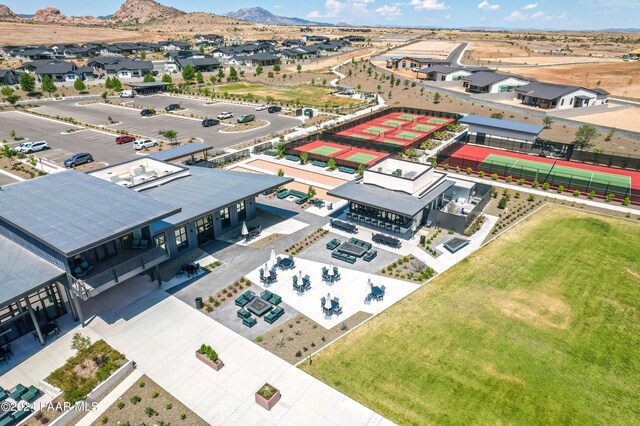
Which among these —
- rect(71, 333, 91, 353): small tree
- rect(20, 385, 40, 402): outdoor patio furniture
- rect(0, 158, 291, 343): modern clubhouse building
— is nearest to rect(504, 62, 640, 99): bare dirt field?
rect(0, 158, 291, 343): modern clubhouse building

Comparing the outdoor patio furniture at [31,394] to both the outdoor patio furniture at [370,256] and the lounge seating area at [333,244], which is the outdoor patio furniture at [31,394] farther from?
the outdoor patio furniture at [370,256]

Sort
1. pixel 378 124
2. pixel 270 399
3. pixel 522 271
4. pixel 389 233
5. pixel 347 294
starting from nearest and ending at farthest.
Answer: pixel 270 399 → pixel 347 294 → pixel 522 271 → pixel 389 233 → pixel 378 124

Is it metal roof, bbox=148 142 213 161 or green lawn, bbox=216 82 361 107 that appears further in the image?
green lawn, bbox=216 82 361 107

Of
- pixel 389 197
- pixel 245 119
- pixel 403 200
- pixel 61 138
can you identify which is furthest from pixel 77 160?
pixel 403 200

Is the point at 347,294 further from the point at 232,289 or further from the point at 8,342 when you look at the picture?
the point at 8,342

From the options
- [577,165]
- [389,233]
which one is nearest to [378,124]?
[577,165]

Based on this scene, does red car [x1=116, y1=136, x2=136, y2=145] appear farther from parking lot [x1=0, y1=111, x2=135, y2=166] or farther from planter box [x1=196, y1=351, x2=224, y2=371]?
planter box [x1=196, y1=351, x2=224, y2=371]
